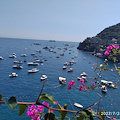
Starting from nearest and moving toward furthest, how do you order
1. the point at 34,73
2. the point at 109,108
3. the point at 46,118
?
the point at 46,118 < the point at 109,108 < the point at 34,73

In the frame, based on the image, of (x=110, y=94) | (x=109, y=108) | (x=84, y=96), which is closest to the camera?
(x=109, y=108)

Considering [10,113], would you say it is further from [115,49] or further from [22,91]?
[115,49]

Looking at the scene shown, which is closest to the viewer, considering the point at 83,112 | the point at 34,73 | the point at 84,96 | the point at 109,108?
the point at 83,112

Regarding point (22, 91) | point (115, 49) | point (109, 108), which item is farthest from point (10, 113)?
point (115, 49)

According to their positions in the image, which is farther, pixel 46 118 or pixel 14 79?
pixel 14 79

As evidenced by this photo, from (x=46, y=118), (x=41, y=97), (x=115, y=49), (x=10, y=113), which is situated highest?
(x=115, y=49)

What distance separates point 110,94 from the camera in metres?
28.4

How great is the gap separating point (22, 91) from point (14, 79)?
823 centimetres

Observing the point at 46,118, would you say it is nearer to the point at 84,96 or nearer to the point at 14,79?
the point at 84,96

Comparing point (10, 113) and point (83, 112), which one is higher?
point (83, 112)

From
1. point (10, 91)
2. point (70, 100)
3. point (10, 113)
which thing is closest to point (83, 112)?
point (10, 113)

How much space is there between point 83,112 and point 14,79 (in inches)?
1394

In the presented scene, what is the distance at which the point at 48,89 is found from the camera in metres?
28.7

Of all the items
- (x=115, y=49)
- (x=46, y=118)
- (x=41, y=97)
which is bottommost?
(x=46, y=118)
